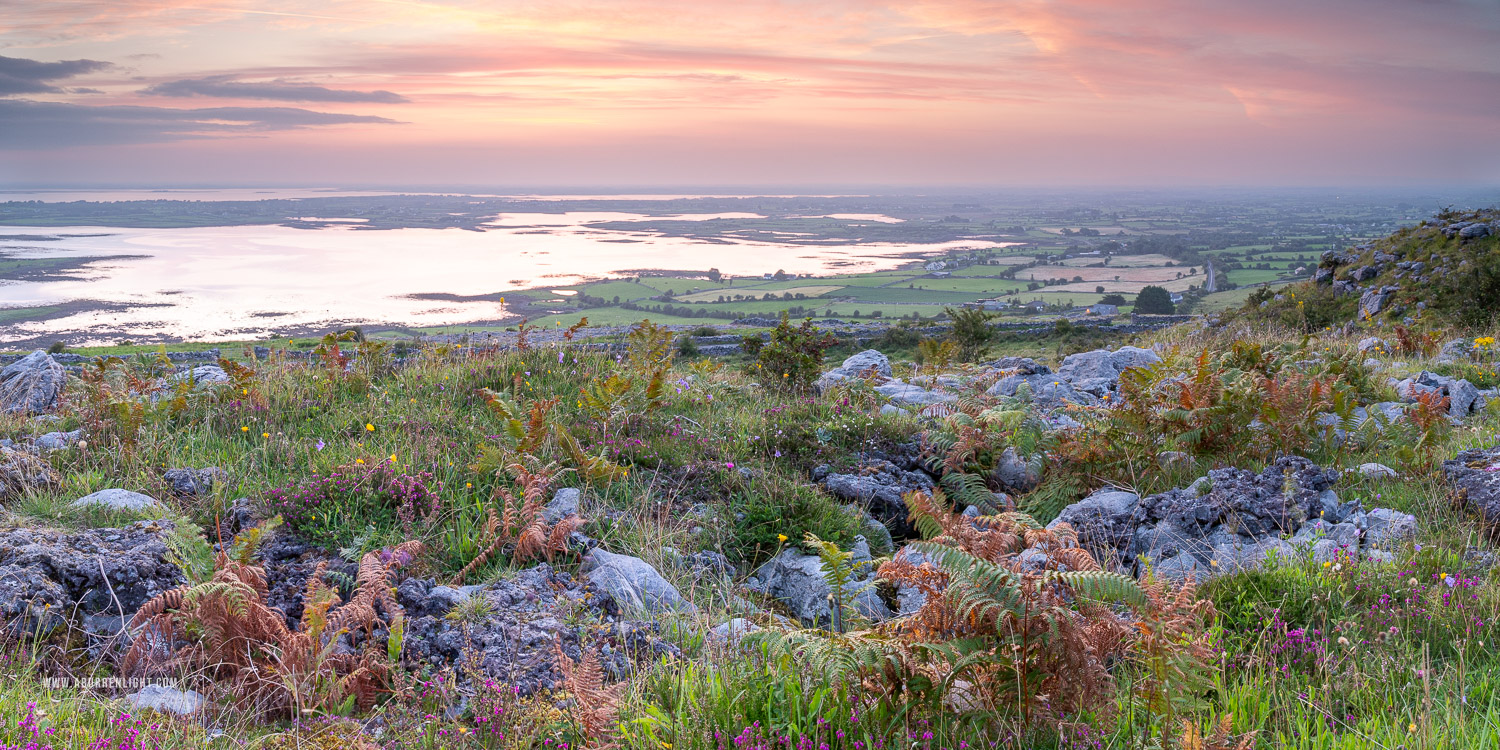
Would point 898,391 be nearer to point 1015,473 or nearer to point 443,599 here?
point 1015,473

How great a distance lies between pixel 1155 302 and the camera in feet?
214

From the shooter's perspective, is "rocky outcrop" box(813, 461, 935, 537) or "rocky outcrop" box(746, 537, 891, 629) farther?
"rocky outcrop" box(813, 461, 935, 537)

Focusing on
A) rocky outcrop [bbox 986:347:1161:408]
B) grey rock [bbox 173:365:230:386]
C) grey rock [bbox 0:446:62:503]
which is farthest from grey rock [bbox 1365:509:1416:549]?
grey rock [bbox 173:365:230:386]

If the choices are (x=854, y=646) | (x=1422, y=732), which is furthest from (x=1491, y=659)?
(x=854, y=646)

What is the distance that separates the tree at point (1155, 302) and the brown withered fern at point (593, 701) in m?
66.7

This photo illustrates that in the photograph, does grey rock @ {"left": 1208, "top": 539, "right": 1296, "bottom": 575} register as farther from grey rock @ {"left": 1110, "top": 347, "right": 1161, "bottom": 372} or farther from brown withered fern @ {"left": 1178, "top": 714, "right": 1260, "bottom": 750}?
grey rock @ {"left": 1110, "top": 347, "right": 1161, "bottom": 372}

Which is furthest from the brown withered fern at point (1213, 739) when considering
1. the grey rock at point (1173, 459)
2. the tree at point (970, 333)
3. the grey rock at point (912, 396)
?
the tree at point (970, 333)

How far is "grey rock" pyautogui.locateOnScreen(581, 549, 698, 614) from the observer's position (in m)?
4.31

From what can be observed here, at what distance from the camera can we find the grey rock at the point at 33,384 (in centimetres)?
933

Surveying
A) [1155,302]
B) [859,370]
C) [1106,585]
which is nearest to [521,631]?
[1106,585]

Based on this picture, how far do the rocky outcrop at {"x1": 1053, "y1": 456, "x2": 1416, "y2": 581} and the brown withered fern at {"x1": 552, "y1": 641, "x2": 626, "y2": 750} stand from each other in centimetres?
300

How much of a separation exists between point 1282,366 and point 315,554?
30.2 ft

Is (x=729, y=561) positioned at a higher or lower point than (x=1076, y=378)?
lower

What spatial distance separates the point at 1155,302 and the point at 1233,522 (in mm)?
68165
